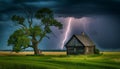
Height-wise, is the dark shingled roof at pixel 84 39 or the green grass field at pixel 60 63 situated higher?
the dark shingled roof at pixel 84 39

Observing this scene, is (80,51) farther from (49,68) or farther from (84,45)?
(49,68)

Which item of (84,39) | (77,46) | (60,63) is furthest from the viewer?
(84,39)

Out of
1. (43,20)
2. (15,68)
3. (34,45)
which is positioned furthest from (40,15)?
(15,68)

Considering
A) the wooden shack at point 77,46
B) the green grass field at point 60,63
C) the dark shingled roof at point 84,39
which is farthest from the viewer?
the dark shingled roof at point 84,39

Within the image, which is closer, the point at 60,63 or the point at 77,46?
the point at 60,63

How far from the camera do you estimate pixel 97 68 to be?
151ft

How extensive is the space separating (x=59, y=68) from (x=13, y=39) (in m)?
51.5

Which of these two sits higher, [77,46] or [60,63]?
[77,46]

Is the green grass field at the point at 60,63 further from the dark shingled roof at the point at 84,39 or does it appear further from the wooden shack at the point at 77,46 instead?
the dark shingled roof at the point at 84,39

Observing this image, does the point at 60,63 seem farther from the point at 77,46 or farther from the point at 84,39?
the point at 84,39

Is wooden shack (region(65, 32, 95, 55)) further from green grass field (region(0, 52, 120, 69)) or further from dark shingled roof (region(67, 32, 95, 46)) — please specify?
green grass field (region(0, 52, 120, 69))

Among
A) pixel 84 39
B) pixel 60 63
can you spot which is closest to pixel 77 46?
pixel 84 39

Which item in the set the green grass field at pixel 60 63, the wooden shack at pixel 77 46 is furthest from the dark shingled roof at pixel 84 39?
the green grass field at pixel 60 63

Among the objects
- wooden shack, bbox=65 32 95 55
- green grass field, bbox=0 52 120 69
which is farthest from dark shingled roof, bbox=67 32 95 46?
green grass field, bbox=0 52 120 69
